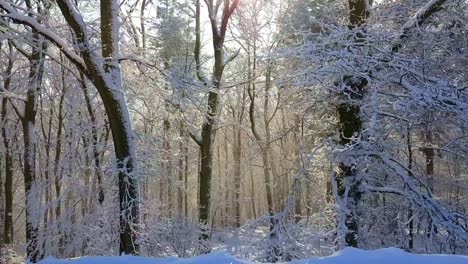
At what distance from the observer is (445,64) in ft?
28.4

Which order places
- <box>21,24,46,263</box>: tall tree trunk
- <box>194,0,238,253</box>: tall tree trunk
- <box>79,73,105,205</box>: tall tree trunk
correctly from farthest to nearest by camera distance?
<box>79,73,105,205</box>: tall tree trunk → <box>21,24,46,263</box>: tall tree trunk → <box>194,0,238,253</box>: tall tree trunk

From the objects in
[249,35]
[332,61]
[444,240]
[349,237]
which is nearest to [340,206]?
[349,237]

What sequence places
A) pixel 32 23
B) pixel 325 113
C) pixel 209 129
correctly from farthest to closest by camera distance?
1. pixel 209 129
2. pixel 325 113
3. pixel 32 23

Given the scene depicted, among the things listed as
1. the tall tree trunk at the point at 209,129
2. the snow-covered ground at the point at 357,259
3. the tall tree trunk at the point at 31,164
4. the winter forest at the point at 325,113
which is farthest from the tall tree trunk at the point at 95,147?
the snow-covered ground at the point at 357,259

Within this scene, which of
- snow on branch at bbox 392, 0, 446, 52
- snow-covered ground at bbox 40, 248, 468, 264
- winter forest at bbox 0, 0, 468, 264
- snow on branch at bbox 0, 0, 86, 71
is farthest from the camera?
snow on branch at bbox 392, 0, 446, 52

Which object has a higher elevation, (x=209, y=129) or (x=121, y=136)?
(x=209, y=129)

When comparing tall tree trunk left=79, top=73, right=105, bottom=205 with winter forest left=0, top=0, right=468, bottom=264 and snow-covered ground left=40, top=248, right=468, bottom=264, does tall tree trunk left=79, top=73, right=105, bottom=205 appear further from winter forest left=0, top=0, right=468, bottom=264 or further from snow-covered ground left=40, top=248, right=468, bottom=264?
snow-covered ground left=40, top=248, right=468, bottom=264

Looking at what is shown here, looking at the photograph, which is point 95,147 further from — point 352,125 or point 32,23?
point 352,125

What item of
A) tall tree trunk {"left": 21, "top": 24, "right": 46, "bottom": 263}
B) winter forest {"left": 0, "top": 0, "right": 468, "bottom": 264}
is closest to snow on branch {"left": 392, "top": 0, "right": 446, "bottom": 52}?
winter forest {"left": 0, "top": 0, "right": 468, "bottom": 264}

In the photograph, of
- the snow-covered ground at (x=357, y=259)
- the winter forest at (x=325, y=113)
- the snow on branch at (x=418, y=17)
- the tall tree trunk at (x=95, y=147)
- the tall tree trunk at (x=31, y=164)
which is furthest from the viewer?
the tall tree trunk at (x=95, y=147)

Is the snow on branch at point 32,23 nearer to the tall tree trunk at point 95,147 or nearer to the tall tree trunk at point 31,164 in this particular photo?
the tall tree trunk at point 31,164

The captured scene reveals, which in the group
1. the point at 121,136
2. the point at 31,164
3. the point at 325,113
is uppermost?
the point at 325,113

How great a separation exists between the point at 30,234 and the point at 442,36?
11.2 metres

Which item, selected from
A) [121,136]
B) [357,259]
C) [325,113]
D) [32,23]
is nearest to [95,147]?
[121,136]
